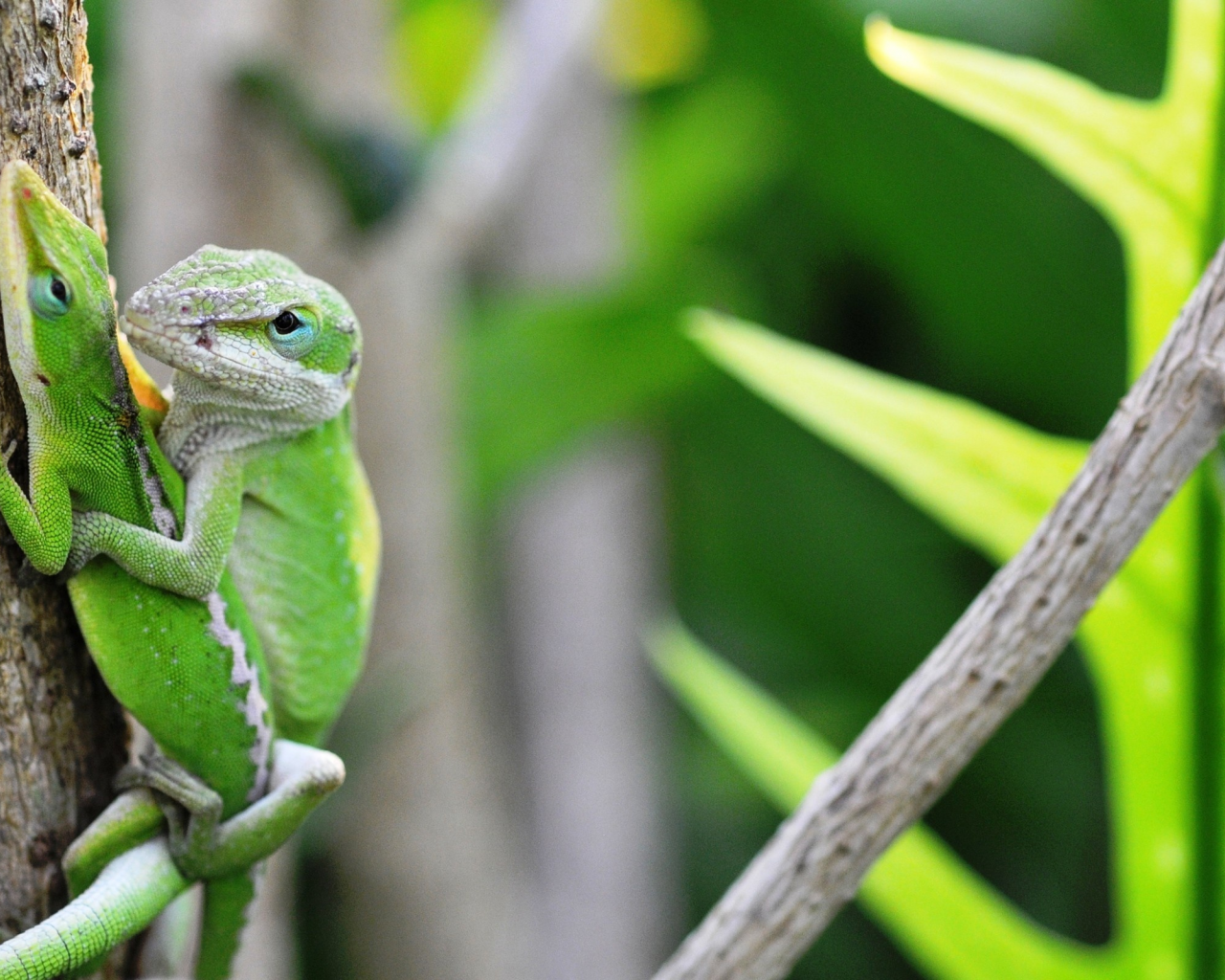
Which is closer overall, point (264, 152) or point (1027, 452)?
point (1027, 452)

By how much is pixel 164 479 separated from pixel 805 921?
1.49 ft

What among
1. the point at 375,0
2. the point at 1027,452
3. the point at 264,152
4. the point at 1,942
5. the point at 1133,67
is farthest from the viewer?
the point at 1133,67

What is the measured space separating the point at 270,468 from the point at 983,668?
459 mm

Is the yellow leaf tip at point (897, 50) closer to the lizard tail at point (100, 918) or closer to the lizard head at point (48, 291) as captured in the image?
the lizard head at point (48, 291)

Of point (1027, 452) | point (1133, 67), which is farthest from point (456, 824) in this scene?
point (1133, 67)

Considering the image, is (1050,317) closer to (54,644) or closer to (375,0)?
(375,0)

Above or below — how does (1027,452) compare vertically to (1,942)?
above

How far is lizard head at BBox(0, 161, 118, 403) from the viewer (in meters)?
0.57

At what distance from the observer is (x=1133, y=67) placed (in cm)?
180

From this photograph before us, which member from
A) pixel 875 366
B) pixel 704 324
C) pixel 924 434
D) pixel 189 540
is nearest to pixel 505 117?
pixel 875 366

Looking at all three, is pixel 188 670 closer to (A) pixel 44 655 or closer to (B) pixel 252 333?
(A) pixel 44 655

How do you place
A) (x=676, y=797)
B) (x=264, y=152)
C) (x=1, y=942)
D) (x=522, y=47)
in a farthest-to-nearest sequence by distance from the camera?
1. (x=676, y=797)
2. (x=522, y=47)
3. (x=264, y=152)
4. (x=1, y=942)

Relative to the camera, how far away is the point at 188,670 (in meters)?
0.67

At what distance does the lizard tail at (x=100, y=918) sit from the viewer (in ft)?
1.91
